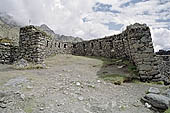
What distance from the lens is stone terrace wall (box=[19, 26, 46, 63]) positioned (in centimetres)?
984

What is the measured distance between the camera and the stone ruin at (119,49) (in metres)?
7.80

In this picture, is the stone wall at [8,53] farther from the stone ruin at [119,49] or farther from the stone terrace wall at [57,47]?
the stone terrace wall at [57,47]

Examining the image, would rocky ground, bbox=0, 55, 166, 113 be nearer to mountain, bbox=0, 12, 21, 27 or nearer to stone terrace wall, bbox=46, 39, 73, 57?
stone terrace wall, bbox=46, 39, 73, 57

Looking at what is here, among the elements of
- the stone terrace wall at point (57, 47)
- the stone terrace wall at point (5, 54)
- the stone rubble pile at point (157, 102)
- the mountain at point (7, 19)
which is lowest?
the stone rubble pile at point (157, 102)

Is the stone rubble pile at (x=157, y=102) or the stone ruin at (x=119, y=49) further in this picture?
the stone ruin at (x=119, y=49)

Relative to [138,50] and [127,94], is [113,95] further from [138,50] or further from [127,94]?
[138,50]

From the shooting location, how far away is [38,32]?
32.9 feet

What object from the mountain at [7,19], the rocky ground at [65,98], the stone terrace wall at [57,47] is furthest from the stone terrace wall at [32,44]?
the mountain at [7,19]

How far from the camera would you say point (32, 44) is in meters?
9.94

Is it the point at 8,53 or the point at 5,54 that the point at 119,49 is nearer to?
the point at 8,53

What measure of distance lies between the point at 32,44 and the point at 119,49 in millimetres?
8595

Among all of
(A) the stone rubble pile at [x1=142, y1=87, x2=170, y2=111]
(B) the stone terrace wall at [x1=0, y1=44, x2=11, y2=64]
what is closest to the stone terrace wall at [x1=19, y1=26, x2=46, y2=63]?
(B) the stone terrace wall at [x1=0, y1=44, x2=11, y2=64]

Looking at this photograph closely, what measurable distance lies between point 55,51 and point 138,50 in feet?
41.6

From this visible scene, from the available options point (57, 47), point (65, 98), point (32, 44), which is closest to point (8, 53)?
point (32, 44)
